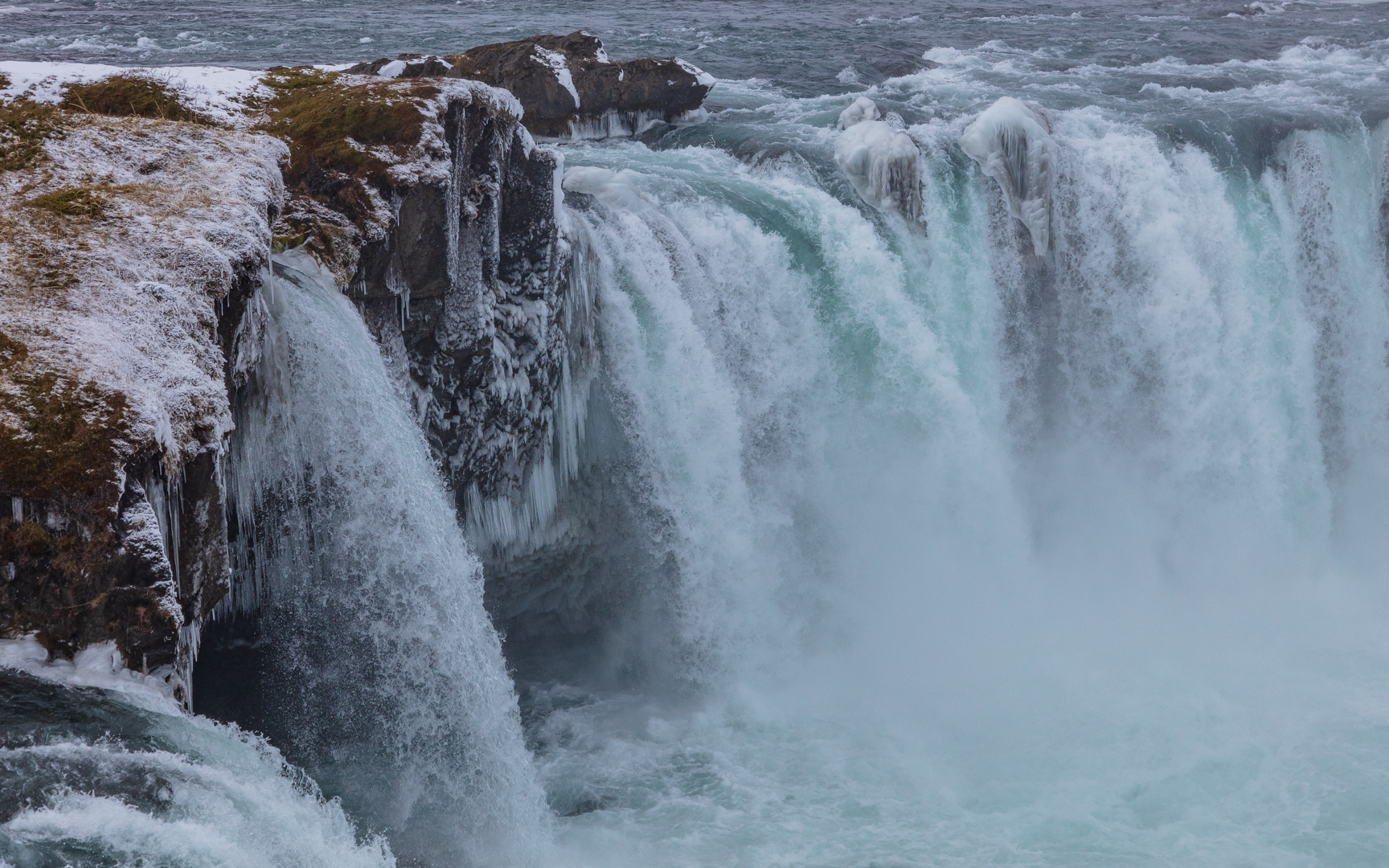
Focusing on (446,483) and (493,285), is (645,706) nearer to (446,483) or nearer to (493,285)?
(446,483)

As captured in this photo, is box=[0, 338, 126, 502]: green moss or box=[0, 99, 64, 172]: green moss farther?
box=[0, 99, 64, 172]: green moss

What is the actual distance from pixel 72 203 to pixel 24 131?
149 centimetres

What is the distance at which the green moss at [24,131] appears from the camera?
922cm

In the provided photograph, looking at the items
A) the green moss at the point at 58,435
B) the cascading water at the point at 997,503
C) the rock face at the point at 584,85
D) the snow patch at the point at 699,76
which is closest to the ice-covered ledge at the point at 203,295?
the green moss at the point at 58,435

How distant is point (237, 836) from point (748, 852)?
22.1 ft

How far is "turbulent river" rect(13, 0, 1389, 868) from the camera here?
10.3m

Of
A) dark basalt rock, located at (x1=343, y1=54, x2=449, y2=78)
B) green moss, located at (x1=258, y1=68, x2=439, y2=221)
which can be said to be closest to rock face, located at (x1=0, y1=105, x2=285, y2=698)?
green moss, located at (x1=258, y1=68, x2=439, y2=221)

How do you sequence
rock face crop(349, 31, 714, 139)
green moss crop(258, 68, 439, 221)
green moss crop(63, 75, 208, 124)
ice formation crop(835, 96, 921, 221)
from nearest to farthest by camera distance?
A: 1. green moss crop(258, 68, 439, 221)
2. green moss crop(63, 75, 208, 124)
3. ice formation crop(835, 96, 921, 221)
4. rock face crop(349, 31, 714, 139)

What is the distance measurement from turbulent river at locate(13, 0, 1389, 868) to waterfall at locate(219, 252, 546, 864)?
0.04 meters

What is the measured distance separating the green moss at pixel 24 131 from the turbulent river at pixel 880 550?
2.37 metres

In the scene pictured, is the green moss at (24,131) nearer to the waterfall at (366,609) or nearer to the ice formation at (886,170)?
the waterfall at (366,609)

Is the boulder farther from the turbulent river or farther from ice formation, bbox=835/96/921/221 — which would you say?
ice formation, bbox=835/96/921/221

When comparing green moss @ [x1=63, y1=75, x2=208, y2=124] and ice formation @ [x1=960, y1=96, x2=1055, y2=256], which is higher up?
green moss @ [x1=63, y1=75, x2=208, y2=124]

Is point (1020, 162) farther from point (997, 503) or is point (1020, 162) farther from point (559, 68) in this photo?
point (559, 68)
